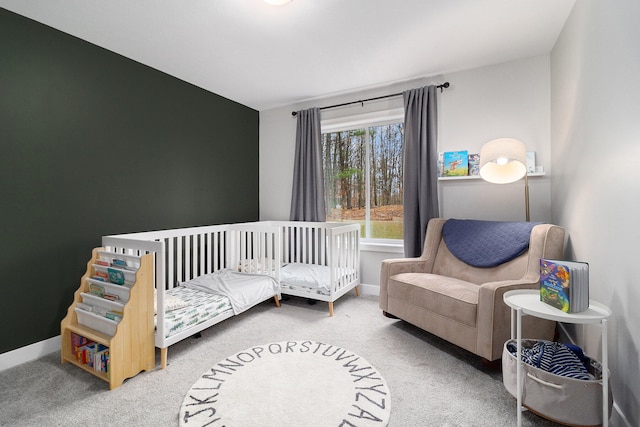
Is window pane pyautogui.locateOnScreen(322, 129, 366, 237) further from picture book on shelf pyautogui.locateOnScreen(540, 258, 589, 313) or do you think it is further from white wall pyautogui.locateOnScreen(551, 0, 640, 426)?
picture book on shelf pyautogui.locateOnScreen(540, 258, 589, 313)

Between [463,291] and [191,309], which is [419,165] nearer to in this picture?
[463,291]

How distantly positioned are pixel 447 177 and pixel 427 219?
0.45m

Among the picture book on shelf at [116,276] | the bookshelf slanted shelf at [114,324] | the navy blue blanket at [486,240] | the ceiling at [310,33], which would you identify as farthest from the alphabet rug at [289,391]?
the ceiling at [310,33]

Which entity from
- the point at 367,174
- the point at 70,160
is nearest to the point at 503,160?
the point at 367,174

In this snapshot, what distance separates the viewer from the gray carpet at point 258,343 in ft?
4.89

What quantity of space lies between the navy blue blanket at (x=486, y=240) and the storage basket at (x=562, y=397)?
3.23 feet

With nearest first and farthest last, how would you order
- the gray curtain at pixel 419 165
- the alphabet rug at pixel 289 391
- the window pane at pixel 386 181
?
the alphabet rug at pixel 289 391
the gray curtain at pixel 419 165
the window pane at pixel 386 181

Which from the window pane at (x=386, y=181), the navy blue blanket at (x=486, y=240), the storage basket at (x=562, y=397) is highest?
the window pane at (x=386, y=181)

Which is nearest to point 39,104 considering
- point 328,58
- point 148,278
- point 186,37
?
point 186,37

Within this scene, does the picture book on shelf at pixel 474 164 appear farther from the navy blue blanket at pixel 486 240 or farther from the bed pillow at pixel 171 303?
the bed pillow at pixel 171 303

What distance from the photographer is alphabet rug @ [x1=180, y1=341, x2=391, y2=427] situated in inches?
57.6

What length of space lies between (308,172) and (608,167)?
2684 millimetres

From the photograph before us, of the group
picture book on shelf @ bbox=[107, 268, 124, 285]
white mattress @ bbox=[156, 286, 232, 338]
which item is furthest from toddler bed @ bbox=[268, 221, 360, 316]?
picture book on shelf @ bbox=[107, 268, 124, 285]

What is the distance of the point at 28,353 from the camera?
81.9 inches
